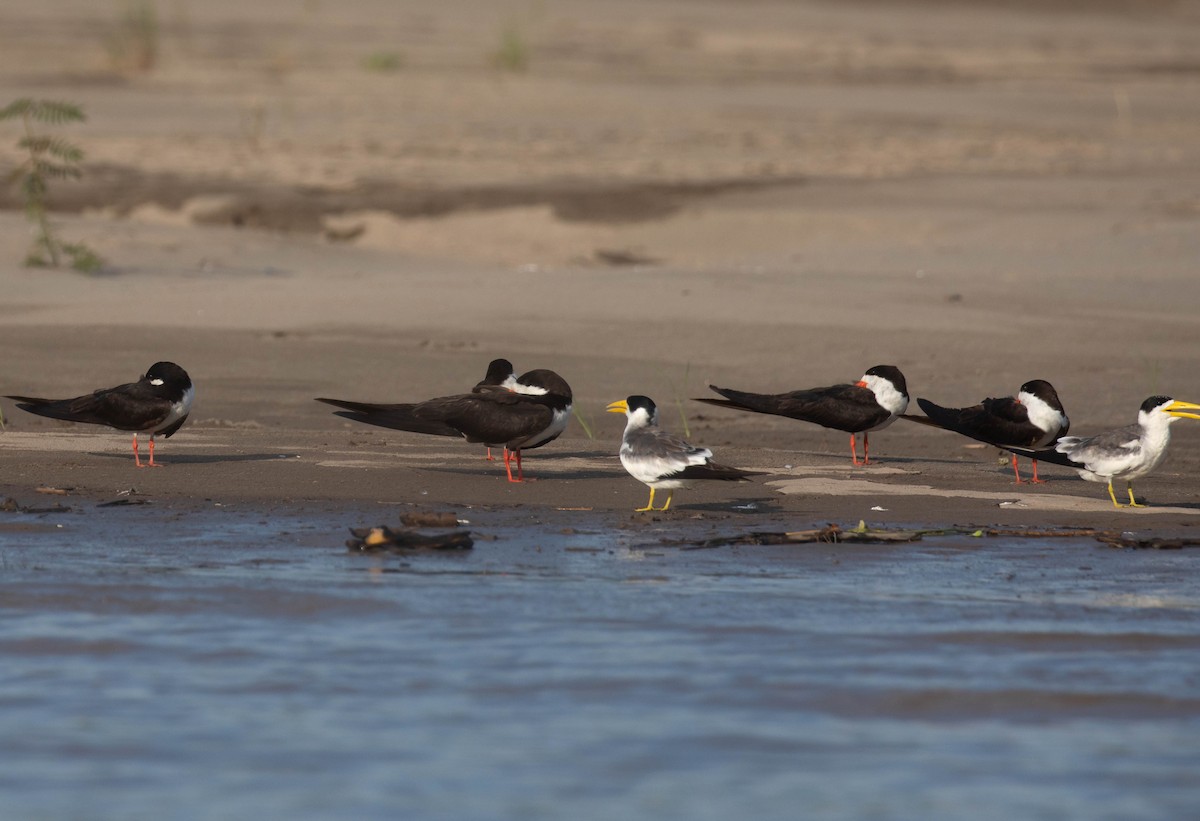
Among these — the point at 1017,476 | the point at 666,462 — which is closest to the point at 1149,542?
the point at 1017,476

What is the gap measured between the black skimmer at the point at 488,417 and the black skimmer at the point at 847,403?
0.97 meters

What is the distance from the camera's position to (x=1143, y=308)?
41.1ft

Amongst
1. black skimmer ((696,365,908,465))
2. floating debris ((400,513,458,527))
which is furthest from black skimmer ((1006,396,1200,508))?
floating debris ((400,513,458,527))

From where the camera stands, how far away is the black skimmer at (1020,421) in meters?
8.77

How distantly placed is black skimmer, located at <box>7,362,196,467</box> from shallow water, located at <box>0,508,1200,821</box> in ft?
3.97

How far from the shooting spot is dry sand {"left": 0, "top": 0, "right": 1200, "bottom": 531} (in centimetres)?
893

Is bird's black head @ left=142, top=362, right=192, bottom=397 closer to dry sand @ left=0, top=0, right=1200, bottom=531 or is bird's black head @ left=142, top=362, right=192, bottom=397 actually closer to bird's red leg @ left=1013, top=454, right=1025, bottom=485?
dry sand @ left=0, top=0, right=1200, bottom=531

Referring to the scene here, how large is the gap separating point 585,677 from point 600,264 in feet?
35.0

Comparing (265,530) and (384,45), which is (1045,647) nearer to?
(265,530)

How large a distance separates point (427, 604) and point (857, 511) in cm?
238

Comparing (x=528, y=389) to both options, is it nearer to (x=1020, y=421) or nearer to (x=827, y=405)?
(x=827, y=405)

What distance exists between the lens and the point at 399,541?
709 centimetres

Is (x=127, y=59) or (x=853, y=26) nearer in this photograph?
(x=127, y=59)

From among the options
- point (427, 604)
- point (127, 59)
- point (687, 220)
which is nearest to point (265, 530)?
point (427, 604)
